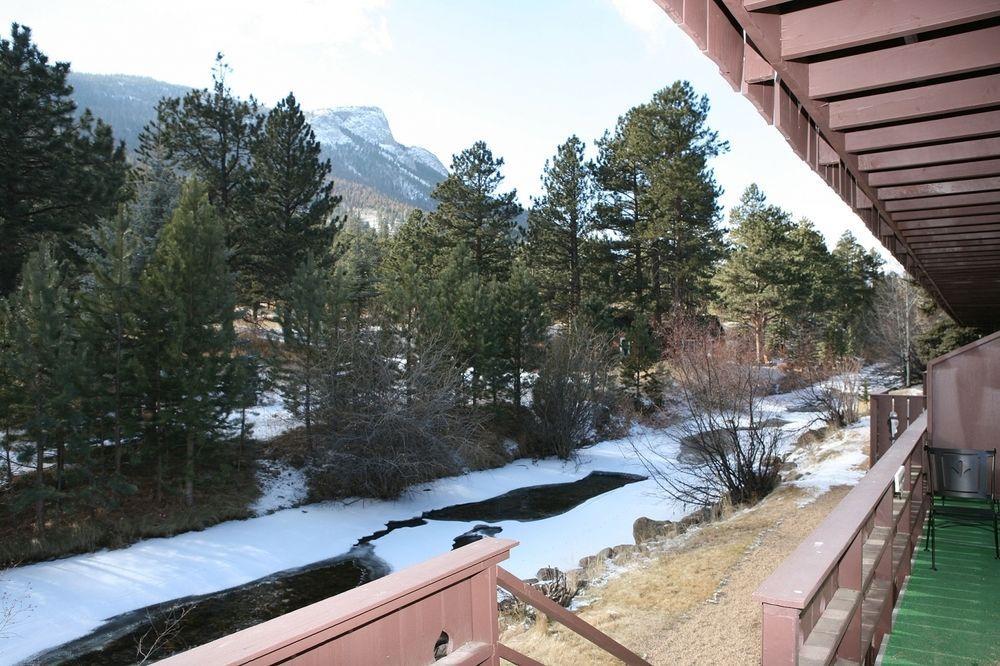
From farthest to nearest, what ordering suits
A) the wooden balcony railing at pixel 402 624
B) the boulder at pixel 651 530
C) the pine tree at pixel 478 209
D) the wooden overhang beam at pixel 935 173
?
1. the pine tree at pixel 478 209
2. the boulder at pixel 651 530
3. the wooden overhang beam at pixel 935 173
4. the wooden balcony railing at pixel 402 624

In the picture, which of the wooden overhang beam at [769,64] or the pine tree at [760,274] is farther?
the pine tree at [760,274]

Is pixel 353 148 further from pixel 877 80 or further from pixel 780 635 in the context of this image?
pixel 780 635

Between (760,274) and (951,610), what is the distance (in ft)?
94.6

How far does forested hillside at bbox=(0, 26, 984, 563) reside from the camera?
12.5 metres

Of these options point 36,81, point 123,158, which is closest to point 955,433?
point 36,81

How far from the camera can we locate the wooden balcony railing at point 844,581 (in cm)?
147

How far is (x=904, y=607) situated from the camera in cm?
361

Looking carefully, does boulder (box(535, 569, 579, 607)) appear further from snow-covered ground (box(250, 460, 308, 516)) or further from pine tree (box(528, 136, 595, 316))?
pine tree (box(528, 136, 595, 316))

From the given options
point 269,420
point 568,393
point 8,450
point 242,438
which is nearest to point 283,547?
point 242,438

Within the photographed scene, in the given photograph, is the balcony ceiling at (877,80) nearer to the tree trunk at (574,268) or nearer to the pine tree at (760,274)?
the tree trunk at (574,268)

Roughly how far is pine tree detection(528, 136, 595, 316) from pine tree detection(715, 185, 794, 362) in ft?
23.7

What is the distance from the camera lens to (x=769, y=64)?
2.14m

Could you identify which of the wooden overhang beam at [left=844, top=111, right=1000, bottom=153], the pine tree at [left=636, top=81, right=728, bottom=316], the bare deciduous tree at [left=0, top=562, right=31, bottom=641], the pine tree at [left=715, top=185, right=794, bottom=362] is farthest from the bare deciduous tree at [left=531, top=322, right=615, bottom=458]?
the wooden overhang beam at [left=844, top=111, right=1000, bottom=153]

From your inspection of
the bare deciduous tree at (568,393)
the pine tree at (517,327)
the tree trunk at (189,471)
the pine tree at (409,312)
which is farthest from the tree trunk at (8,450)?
the bare deciduous tree at (568,393)
